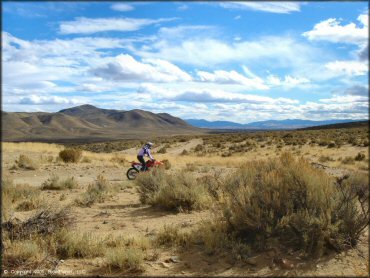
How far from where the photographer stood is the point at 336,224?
669cm

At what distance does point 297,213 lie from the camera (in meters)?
6.80

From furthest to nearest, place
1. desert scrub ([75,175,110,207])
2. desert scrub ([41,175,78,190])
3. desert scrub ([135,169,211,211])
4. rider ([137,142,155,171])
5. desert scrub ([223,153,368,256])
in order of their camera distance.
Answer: rider ([137,142,155,171])
desert scrub ([41,175,78,190])
desert scrub ([75,175,110,207])
desert scrub ([135,169,211,211])
desert scrub ([223,153,368,256])

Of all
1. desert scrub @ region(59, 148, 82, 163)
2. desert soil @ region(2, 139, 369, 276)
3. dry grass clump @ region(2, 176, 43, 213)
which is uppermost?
desert scrub @ region(59, 148, 82, 163)

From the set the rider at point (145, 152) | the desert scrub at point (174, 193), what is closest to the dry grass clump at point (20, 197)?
the desert scrub at point (174, 193)

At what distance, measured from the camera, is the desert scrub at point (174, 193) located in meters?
10.4

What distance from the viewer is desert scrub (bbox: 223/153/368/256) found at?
21.8 ft

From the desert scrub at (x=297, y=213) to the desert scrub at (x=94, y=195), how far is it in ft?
17.0

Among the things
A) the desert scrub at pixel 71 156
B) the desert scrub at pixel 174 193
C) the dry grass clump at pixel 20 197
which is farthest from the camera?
the desert scrub at pixel 71 156

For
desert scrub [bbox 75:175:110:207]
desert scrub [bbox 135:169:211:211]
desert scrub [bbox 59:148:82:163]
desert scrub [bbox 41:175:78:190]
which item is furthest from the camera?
desert scrub [bbox 59:148:82:163]


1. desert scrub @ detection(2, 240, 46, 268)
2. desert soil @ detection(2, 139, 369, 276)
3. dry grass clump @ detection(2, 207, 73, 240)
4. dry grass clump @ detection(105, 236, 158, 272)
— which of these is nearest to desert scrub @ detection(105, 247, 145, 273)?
dry grass clump @ detection(105, 236, 158, 272)

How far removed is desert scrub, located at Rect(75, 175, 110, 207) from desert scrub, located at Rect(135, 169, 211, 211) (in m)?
1.22

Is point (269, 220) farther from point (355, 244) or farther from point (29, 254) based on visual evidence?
point (29, 254)

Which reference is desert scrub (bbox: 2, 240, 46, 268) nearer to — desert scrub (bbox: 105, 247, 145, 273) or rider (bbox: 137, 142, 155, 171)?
desert scrub (bbox: 105, 247, 145, 273)

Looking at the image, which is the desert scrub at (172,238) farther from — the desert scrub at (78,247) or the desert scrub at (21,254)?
the desert scrub at (21,254)
